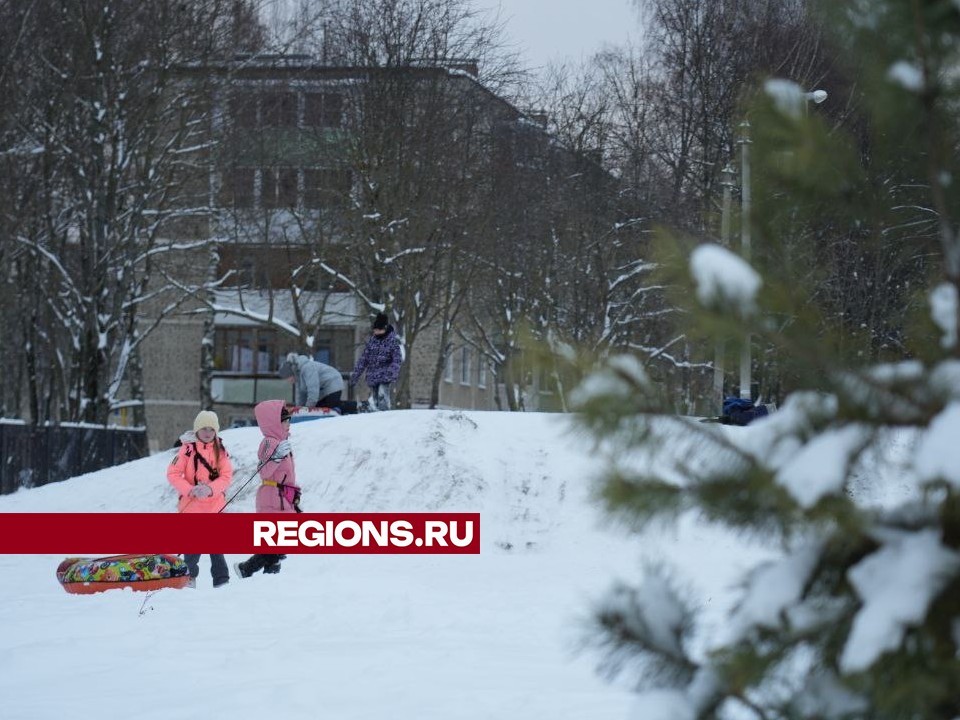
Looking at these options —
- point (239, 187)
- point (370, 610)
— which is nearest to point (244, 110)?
point (239, 187)

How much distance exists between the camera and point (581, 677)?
792 centimetres

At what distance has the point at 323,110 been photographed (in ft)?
123

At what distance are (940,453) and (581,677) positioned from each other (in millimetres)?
5895

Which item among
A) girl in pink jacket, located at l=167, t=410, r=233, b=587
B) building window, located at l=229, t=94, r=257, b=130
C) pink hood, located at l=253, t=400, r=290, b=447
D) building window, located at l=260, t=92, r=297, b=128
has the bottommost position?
girl in pink jacket, located at l=167, t=410, r=233, b=587

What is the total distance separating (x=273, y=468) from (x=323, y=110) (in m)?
25.9

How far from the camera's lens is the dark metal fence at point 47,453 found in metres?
24.2

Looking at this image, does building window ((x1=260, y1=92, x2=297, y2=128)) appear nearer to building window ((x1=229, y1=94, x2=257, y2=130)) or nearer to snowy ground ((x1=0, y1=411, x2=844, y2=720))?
building window ((x1=229, y1=94, x2=257, y2=130))

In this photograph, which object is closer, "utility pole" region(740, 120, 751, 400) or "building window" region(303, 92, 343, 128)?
"utility pole" region(740, 120, 751, 400)

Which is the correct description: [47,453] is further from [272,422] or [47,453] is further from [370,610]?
[370,610]

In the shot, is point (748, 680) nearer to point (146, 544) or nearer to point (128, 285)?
point (146, 544)

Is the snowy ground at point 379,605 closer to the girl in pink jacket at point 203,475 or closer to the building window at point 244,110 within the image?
the girl in pink jacket at point 203,475

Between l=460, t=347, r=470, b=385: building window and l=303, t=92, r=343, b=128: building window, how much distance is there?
2051 centimetres

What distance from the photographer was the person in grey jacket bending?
1872 centimetres

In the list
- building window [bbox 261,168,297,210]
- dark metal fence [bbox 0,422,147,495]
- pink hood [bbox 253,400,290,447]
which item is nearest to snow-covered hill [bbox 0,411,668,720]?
pink hood [bbox 253,400,290,447]
